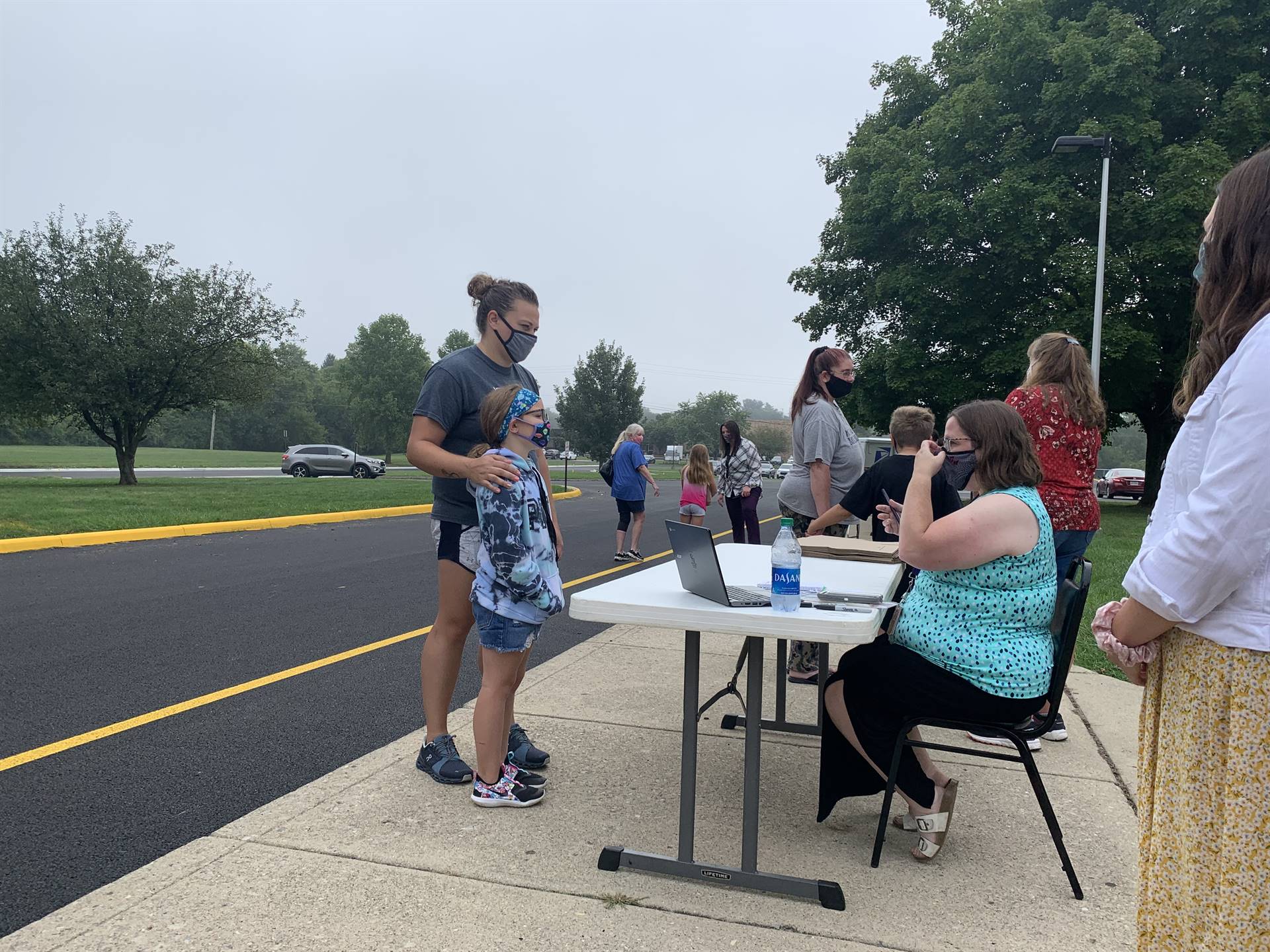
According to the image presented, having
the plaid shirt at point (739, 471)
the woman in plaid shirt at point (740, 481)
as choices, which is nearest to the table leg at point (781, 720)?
the woman in plaid shirt at point (740, 481)

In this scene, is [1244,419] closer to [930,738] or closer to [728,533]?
[930,738]

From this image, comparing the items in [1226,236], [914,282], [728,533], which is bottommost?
[728,533]

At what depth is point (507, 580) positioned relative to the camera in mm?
3289

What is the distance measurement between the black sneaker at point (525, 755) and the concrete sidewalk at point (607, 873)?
2.6 inches

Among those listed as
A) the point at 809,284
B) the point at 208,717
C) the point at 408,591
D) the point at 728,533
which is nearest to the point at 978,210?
the point at 809,284

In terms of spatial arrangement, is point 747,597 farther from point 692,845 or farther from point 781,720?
point 781,720

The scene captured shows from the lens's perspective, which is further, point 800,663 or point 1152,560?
point 800,663

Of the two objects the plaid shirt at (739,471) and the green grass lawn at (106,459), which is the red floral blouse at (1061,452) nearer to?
the plaid shirt at (739,471)

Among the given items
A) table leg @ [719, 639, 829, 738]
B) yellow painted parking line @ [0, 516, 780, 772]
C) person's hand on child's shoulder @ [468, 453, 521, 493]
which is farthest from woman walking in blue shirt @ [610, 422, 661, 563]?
person's hand on child's shoulder @ [468, 453, 521, 493]

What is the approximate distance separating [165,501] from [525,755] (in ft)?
54.5

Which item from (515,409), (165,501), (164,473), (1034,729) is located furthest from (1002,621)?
Answer: (164,473)

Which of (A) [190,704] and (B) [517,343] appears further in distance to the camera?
(A) [190,704]

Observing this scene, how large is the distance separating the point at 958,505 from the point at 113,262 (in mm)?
27161

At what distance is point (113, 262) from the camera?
82.3ft
